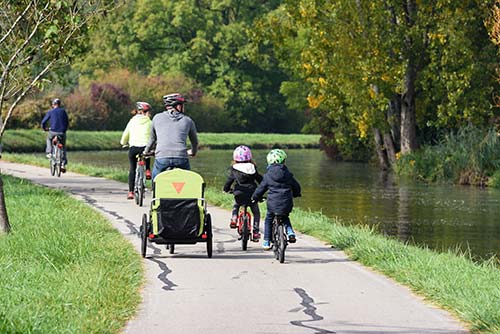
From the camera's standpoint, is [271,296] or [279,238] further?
[279,238]

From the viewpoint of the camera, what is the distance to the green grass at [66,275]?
938cm

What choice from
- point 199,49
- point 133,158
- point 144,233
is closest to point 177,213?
point 144,233

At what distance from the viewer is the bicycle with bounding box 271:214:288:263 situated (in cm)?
1377

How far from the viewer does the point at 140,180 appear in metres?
21.3

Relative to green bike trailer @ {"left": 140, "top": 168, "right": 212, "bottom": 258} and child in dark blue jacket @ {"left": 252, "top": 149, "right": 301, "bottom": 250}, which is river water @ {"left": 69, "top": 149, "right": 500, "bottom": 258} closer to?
child in dark blue jacket @ {"left": 252, "top": 149, "right": 301, "bottom": 250}

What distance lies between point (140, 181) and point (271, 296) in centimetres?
1030

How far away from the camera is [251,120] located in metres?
96.1

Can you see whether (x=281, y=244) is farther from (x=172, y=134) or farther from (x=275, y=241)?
(x=172, y=134)

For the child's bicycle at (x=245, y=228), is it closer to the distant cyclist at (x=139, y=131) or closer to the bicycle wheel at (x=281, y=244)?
the bicycle wheel at (x=281, y=244)

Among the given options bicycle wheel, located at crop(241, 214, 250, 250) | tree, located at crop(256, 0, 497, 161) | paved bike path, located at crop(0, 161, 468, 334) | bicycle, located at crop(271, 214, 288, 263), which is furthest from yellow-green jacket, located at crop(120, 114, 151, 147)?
tree, located at crop(256, 0, 497, 161)

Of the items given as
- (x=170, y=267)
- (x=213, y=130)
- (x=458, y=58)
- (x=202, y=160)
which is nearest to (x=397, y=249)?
(x=170, y=267)

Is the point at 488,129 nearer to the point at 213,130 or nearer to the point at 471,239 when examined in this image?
the point at 471,239

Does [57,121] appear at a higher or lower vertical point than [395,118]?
lower

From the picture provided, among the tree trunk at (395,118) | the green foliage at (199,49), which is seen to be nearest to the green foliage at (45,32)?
the tree trunk at (395,118)
